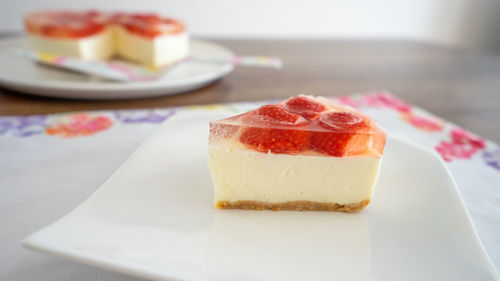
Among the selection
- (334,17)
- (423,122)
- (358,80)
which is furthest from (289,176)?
(334,17)

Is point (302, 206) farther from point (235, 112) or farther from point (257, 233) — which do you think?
point (235, 112)

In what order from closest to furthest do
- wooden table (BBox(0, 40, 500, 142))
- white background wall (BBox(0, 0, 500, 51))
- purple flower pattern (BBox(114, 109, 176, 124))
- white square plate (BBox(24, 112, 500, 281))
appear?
white square plate (BBox(24, 112, 500, 281)) < purple flower pattern (BBox(114, 109, 176, 124)) < wooden table (BBox(0, 40, 500, 142)) < white background wall (BBox(0, 0, 500, 51))

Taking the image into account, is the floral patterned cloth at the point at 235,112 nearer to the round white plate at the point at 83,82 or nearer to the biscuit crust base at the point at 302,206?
the round white plate at the point at 83,82

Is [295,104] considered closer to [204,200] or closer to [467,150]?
[204,200]

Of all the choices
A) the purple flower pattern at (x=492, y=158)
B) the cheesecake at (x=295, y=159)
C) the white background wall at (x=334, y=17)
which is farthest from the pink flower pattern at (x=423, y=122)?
the white background wall at (x=334, y=17)

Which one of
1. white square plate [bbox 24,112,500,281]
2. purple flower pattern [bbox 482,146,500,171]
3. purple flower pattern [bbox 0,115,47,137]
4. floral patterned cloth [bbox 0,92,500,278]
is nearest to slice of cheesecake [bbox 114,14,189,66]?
floral patterned cloth [bbox 0,92,500,278]

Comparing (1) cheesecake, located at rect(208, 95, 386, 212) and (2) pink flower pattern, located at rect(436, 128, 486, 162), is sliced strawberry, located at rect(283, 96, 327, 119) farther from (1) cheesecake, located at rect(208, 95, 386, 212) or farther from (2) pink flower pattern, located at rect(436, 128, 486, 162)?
(2) pink flower pattern, located at rect(436, 128, 486, 162)

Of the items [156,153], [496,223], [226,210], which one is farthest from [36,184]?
[496,223]
